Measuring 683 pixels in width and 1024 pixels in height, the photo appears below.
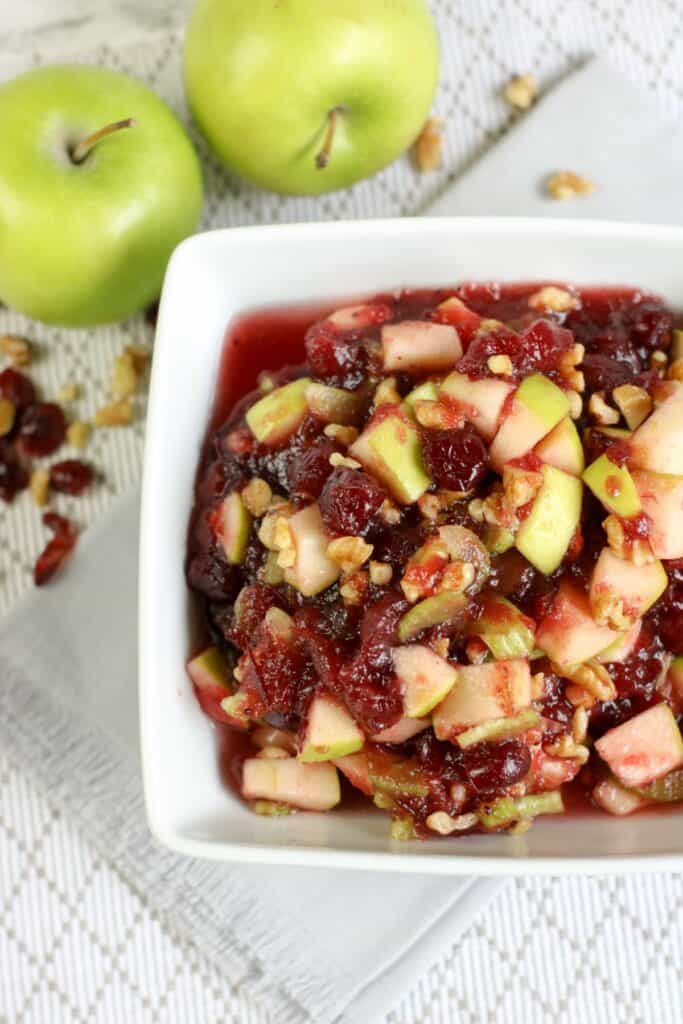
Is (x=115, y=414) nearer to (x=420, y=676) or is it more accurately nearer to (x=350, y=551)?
(x=350, y=551)

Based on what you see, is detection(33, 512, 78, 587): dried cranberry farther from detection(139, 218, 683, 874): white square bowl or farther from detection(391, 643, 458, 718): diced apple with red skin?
detection(391, 643, 458, 718): diced apple with red skin

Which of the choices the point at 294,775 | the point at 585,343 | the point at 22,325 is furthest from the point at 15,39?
the point at 294,775

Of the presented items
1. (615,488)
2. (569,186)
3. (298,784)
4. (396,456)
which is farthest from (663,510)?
(569,186)

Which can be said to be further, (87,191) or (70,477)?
(70,477)

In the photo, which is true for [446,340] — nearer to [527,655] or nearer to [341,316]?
[341,316]

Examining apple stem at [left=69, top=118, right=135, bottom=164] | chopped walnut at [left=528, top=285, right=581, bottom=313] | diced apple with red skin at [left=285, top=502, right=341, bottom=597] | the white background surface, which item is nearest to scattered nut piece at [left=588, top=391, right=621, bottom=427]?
chopped walnut at [left=528, top=285, right=581, bottom=313]

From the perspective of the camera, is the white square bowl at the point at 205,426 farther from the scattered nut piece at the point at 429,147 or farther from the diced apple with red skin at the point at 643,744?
the scattered nut piece at the point at 429,147
